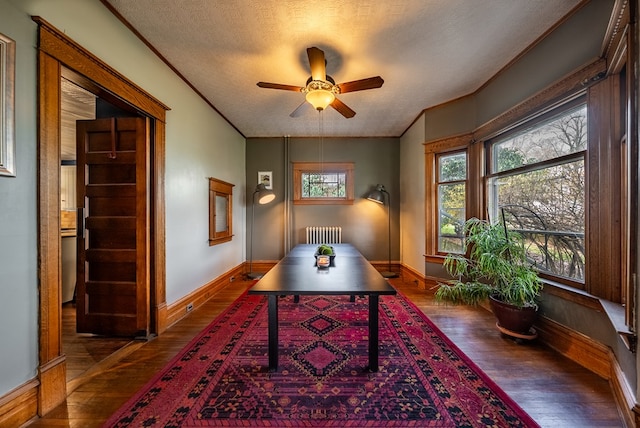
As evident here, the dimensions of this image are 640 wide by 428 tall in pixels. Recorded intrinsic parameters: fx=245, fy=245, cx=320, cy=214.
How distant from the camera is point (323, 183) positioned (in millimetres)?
4988

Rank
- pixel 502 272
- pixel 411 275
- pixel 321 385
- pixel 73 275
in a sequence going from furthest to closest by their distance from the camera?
1. pixel 411 275
2. pixel 73 275
3. pixel 502 272
4. pixel 321 385

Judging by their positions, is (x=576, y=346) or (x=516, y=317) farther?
(x=516, y=317)

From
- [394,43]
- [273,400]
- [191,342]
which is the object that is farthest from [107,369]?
[394,43]

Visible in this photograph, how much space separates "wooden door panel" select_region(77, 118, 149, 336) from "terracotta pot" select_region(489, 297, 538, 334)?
10.9ft

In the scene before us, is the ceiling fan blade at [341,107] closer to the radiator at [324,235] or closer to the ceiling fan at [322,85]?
the ceiling fan at [322,85]

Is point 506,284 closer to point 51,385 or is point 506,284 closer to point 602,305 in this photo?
point 602,305

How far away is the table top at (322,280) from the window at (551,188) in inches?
56.1

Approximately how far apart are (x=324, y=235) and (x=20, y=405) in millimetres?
3950

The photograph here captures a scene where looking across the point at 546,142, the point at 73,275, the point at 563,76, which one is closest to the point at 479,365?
the point at 546,142

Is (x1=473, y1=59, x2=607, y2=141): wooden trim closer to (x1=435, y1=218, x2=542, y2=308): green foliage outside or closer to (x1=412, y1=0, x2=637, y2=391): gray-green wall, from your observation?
(x1=412, y1=0, x2=637, y2=391): gray-green wall

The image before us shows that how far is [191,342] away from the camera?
7.34 feet

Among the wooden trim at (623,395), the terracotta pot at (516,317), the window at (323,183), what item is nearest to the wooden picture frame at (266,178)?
the window at (323,183)

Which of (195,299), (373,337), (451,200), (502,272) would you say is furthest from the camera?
(451,200)

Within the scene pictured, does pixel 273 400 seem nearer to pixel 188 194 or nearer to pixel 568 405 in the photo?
pixel 568 405
